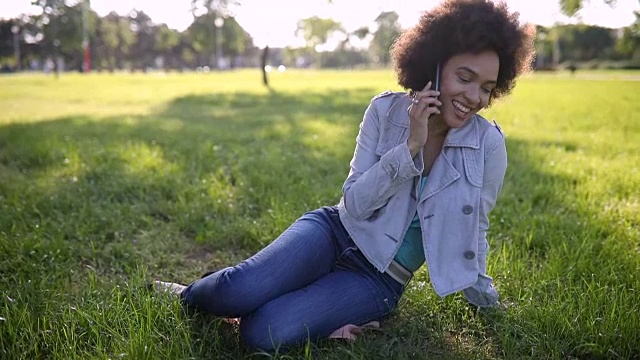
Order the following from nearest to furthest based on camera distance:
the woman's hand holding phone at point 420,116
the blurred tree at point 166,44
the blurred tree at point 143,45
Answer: the woman's hand holding phone at point 420,116 → the blurred tree at point 166,44 → the blurred tree at point 143,45

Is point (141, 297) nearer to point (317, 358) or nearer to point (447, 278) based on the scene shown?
point (317, 358)

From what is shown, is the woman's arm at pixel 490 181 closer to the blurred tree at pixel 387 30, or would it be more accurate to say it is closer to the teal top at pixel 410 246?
the teal top at pixel 410 246

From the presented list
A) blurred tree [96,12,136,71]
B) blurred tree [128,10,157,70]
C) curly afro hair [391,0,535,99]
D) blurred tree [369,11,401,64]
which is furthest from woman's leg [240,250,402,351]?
blurred tree [128,10,157,70]

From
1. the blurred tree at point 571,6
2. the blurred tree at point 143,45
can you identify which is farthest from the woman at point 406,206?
the blurred tree at point 143,45

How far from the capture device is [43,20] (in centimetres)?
4122

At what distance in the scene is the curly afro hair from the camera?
2.07 meters

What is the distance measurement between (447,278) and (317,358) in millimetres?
637

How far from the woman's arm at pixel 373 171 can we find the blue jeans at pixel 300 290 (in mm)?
233

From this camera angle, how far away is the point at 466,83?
212 centimetres

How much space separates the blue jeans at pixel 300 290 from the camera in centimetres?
209

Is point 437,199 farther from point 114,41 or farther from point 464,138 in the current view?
point 114,41

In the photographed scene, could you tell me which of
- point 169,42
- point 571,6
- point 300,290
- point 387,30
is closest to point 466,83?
point 300,290

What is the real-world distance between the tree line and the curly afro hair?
70.5ft

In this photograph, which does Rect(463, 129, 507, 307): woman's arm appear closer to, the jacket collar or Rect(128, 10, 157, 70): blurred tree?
the jacket collar
